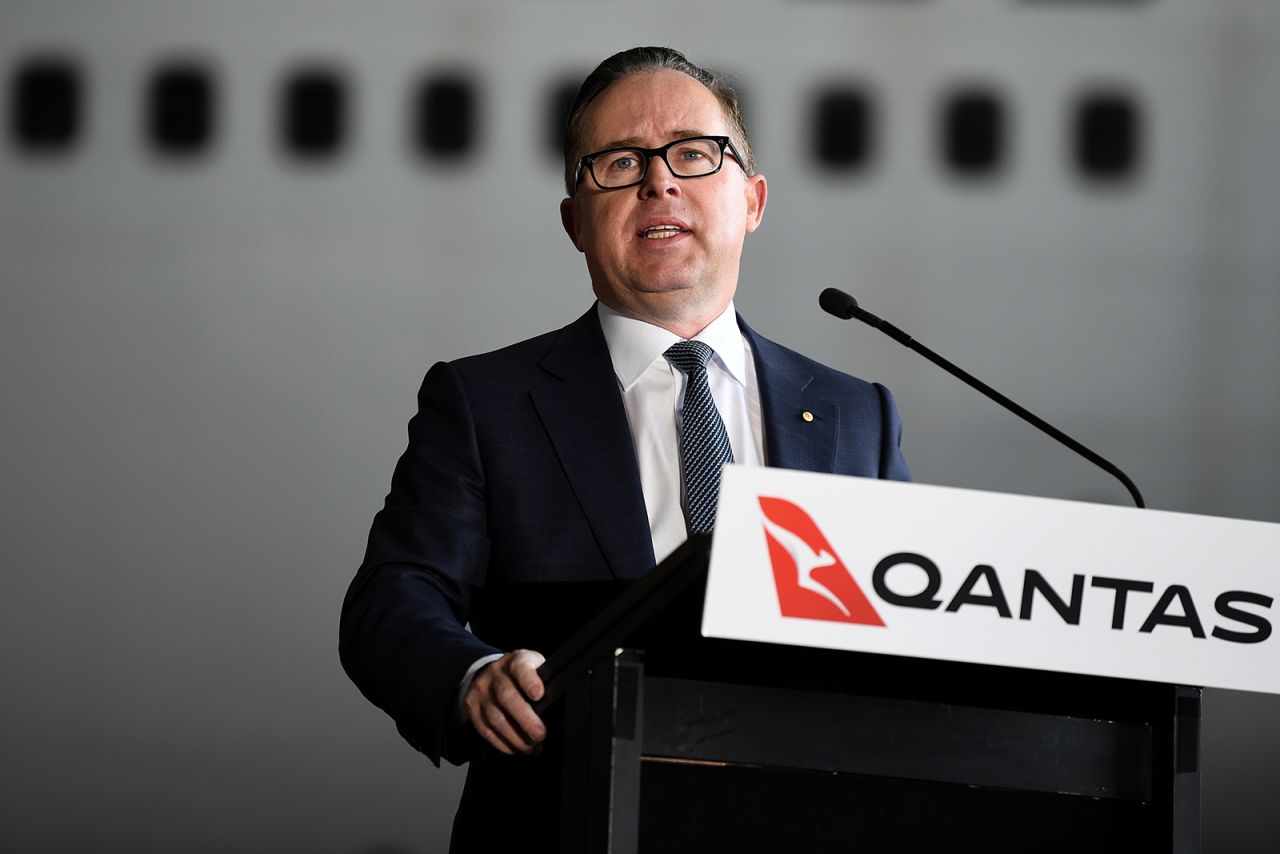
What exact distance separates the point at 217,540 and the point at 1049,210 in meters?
5.42

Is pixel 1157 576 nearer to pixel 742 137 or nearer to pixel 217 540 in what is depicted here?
pixel 742 137

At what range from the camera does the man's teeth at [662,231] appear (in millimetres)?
1931

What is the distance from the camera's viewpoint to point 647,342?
75.9 inches

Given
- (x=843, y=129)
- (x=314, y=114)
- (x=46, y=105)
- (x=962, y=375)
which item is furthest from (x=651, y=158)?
(x=46, y=105)

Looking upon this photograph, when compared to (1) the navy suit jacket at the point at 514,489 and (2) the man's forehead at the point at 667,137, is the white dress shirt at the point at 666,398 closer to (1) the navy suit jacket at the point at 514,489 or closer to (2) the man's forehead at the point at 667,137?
(1) the navy suit jacket at the point at 514,489

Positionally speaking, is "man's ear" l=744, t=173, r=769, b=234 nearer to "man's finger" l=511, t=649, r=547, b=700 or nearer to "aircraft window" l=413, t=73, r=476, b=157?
"man's finger" l=511, t=649, r=547, b=700

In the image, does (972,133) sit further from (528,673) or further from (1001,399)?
(528,673)

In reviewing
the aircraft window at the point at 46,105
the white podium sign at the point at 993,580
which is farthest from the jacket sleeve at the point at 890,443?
the aircraft window at the point at 46,105

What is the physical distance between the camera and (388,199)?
10398 mm

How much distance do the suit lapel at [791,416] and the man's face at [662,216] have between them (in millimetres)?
90

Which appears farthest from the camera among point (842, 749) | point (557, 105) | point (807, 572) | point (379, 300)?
point (557, 105)

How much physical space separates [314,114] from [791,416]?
9353 mm

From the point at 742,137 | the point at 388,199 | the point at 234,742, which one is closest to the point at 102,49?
the point at 388,199

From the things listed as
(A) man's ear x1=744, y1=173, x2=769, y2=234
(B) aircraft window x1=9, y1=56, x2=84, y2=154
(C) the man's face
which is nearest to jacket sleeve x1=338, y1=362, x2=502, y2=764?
(C) the man's face
